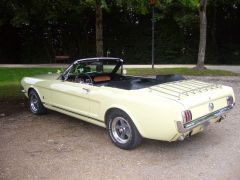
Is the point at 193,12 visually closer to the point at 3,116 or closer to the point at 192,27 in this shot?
the point at 192,27

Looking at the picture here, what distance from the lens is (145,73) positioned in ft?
47.7

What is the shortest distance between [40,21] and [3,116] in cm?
1532

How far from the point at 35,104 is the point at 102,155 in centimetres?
306

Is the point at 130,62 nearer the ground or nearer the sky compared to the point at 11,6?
nearer the ground

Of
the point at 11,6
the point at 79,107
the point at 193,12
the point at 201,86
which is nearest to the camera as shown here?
the point at 201,86

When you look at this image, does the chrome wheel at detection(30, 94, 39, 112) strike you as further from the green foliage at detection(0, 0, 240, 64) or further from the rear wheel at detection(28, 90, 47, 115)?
the green foliage at detection(0, 0, 240, 64)

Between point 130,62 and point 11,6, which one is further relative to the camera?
point 130,62

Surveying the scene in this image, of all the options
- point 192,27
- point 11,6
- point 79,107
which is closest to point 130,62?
point 192,27

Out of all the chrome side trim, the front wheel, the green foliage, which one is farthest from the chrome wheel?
the green foliage

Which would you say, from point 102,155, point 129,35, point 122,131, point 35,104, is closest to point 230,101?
point 122,131

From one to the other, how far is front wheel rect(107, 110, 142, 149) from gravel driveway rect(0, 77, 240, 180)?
13 centimetres

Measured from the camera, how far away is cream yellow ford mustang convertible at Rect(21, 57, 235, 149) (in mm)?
4711

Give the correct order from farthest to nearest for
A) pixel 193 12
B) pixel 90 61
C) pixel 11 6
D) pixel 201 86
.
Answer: pixel 193 12 → pixel 11 6 → pixel 90 61 → pixel 201 86

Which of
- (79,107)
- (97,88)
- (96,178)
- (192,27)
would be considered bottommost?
(96,178)
